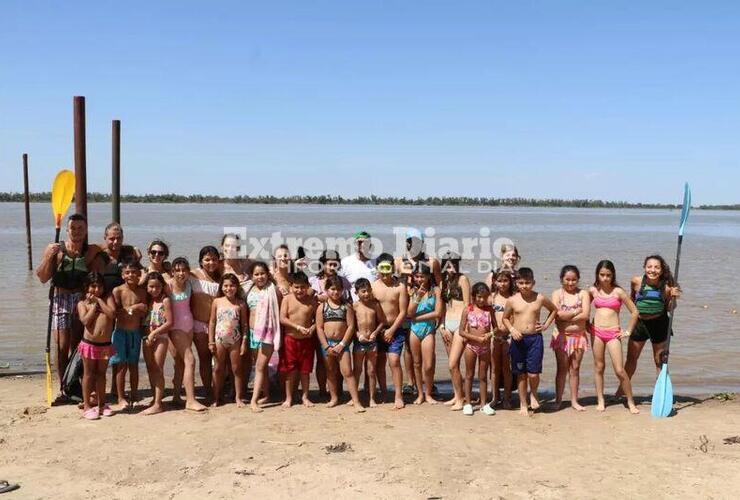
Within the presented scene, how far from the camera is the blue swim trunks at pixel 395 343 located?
6652 millimetres

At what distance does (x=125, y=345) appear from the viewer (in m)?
6.29

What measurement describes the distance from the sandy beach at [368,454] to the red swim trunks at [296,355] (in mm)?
406

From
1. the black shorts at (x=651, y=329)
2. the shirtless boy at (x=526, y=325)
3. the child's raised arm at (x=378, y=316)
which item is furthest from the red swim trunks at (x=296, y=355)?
the black shorts at (x=651, y=329)

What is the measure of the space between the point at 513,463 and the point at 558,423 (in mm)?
1221

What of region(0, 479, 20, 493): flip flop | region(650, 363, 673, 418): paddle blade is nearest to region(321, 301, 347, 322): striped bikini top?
region(0, 479, 20, 493): flip flop

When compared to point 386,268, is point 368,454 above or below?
below

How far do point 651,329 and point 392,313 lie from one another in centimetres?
266

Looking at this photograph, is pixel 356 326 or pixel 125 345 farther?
pixel 356 326

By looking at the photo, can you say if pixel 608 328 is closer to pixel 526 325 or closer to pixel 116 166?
pixel 526 325

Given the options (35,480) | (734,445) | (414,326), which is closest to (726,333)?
(734,445)

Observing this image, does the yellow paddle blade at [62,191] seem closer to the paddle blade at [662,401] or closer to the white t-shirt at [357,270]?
the white t-shirt at [357,270]

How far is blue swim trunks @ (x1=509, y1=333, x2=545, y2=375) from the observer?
20.9 ft

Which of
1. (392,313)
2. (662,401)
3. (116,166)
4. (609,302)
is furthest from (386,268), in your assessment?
(116,166)

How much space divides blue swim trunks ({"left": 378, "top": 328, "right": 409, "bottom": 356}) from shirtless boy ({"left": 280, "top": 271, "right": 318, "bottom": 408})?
0.69m
